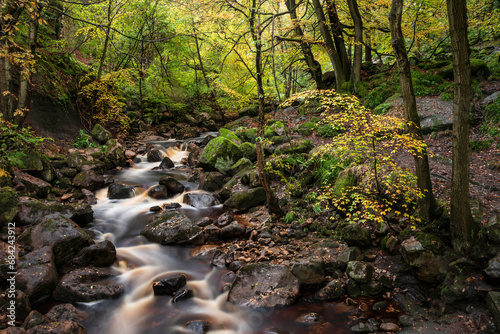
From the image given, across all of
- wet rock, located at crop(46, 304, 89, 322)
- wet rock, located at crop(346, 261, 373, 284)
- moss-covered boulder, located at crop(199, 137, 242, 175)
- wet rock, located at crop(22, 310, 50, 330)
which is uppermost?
moss-covered boulder, located at crop(199, 137, 242, 175)

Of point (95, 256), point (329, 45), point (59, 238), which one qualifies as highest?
point (329, 45)

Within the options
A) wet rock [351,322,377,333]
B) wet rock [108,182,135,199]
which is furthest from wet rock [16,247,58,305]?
wet rock [351,322,377,333]

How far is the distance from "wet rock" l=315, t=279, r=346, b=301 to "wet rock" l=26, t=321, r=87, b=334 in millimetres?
4072

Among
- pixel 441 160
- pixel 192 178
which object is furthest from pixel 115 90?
pixel 441 160

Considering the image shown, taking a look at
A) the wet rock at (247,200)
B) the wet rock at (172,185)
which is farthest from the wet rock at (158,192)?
the wet rock at (247,200)

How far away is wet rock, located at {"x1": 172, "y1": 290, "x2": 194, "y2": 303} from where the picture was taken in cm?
542

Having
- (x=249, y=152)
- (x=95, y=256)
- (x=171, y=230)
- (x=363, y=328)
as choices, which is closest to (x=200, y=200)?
(x=171, y=230)

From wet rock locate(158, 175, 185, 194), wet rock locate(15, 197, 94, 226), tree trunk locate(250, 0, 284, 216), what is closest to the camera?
wet rock locate(15, 197, 94, 226)

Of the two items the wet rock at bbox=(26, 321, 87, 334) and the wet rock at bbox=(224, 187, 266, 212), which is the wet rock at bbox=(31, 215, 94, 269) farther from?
the wet rock at bbox=(224, 187, 266, 212)

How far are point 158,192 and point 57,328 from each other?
650cm

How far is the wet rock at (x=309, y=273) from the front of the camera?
5.36 meters

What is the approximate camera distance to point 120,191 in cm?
1000

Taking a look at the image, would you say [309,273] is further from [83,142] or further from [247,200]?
[83,142]

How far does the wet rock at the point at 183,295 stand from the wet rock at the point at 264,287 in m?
0.85
